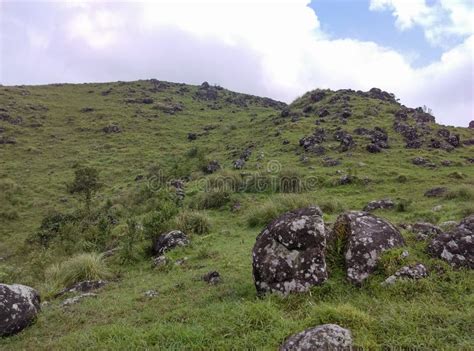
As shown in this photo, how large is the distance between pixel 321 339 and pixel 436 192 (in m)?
19.8

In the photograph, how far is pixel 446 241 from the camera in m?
7.81

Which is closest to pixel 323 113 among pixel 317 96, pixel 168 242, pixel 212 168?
pixel 317 96

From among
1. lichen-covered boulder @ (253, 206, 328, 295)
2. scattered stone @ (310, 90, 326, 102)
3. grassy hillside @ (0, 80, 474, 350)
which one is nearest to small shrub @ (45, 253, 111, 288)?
grassy hillside @ (0, 80, 474, 350)

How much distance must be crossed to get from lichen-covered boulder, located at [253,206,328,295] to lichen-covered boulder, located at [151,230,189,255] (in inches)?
270

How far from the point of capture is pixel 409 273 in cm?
728

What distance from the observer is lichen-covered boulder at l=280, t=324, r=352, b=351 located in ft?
17.4

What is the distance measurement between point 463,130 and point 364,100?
14.4 m

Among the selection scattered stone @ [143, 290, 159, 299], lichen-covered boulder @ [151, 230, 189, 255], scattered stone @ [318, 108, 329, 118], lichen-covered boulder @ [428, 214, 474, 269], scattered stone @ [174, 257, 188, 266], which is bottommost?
scattered stone @ [143, 290, 159, 299]

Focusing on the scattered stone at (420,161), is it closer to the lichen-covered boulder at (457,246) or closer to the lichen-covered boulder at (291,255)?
the lichen-covered boulder at (457,246)

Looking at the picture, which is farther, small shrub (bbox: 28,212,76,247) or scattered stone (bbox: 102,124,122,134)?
scattered stone (bbox: 102,124,122,134)

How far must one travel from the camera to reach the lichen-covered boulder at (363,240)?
25.0ft

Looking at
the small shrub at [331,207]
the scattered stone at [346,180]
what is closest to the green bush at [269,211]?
the small shrub at [331,207]

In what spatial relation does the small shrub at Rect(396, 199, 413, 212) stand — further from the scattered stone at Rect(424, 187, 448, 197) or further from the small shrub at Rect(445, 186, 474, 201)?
the scattered stone at Rect(424, 187, 448, 197)

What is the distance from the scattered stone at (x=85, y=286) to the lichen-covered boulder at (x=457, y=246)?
29.6ft
